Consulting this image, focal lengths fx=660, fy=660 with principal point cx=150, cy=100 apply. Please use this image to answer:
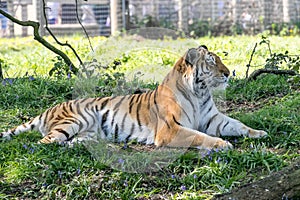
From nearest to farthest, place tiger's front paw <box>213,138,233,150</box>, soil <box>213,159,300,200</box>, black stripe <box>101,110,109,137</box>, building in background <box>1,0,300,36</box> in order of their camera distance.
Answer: soil <box>213,159,300,200</box>, tiger's front paw <box>213,138,233,150</box>, black stripe <box>101,110,109,137</box>, building in background <box>1,0,300,36</box>

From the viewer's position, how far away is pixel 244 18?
1658cm

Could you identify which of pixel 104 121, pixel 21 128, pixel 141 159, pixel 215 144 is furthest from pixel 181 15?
pixel 141 159

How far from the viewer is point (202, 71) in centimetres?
554

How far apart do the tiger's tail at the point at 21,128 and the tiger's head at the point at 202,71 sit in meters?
1.43

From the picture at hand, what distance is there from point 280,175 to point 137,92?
2936mm

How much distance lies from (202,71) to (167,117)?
49cm

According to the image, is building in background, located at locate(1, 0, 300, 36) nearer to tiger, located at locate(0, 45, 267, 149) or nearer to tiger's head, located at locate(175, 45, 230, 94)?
tiger, located at locate(0, 45, 267, 149)

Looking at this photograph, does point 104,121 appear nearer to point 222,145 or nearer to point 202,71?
point 202,71

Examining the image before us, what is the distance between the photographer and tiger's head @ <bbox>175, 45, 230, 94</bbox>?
5512mm

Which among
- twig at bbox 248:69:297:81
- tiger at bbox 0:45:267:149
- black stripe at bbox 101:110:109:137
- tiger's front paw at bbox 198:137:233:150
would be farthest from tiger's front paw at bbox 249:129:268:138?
twig at bbox 248:69:297:81

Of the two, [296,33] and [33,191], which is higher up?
[296,33]

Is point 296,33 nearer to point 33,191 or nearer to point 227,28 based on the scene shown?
point 227,28

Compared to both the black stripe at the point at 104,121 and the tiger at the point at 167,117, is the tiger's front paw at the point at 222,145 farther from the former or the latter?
the black stripe at the point at 104,121

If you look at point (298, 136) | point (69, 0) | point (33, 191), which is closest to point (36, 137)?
point (33, 191)
